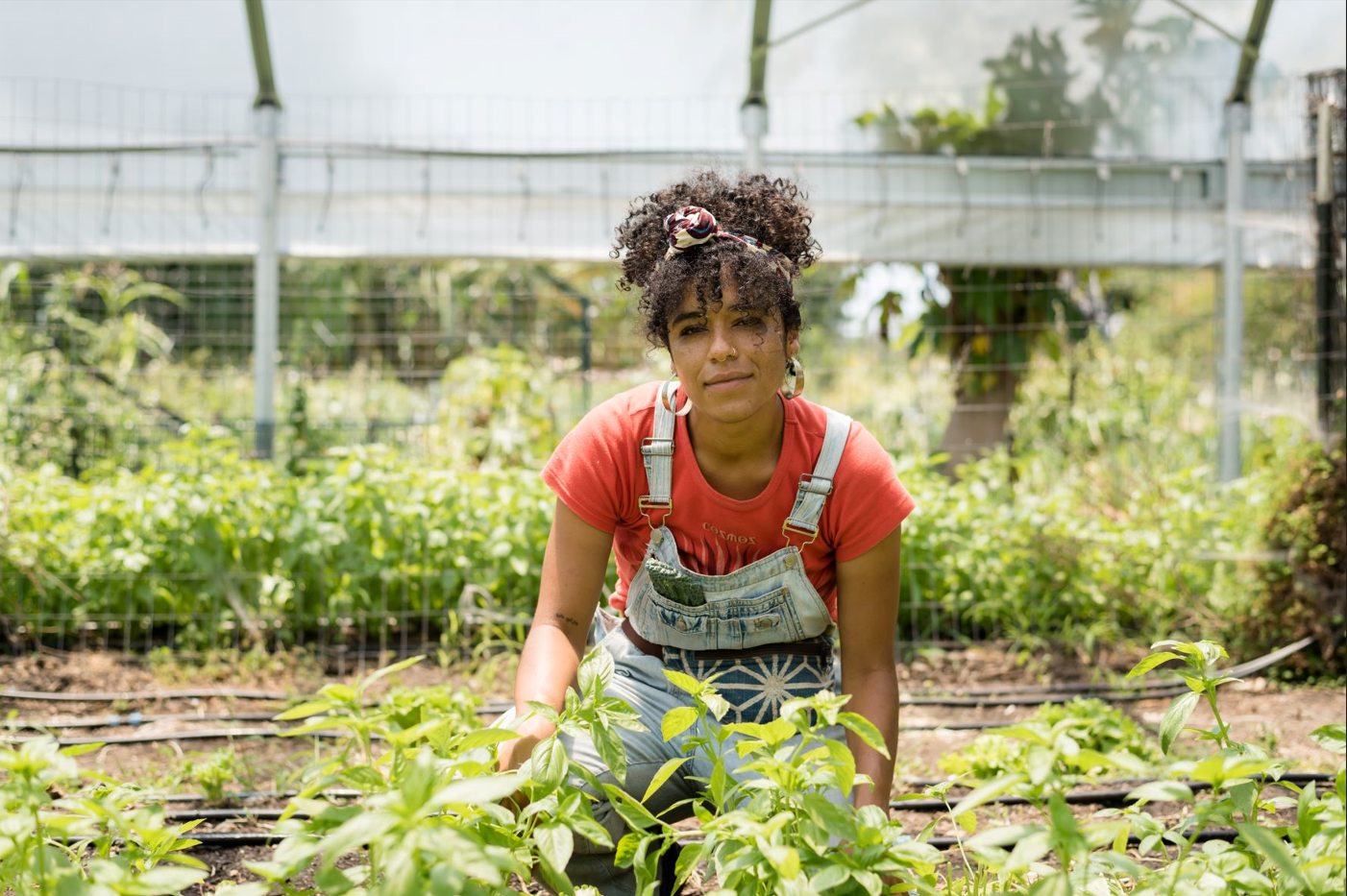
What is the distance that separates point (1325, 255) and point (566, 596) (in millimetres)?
2709

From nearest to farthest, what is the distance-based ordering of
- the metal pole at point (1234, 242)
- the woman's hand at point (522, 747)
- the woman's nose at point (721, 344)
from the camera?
the woman's hand at point (522, 747) < the woman's nose at point (721, 344) < the metal pole at point (1234, 242)

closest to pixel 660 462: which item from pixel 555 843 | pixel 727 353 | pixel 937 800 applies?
pixel 727 353

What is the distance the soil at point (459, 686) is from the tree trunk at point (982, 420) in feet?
4.24

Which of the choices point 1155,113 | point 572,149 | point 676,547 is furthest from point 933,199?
point 676,547

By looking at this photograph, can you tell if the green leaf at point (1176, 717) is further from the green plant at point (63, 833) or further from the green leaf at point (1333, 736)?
the green plant at point (63, 833)

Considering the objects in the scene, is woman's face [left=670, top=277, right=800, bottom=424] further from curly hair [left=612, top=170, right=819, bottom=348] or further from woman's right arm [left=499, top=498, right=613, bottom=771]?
woman's right arm [left=499, top=498, right=613, bottom=771]

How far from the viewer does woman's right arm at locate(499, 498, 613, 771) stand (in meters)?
1.71

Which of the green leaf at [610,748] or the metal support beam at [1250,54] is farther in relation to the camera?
the metal support beam at [1250,54]

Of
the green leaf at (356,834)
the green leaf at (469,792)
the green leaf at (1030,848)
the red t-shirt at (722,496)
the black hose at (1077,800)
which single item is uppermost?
the red t-shirt at (722,496)

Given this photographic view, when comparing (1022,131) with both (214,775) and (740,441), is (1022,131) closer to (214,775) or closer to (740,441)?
(740,441)

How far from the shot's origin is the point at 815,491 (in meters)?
1.79

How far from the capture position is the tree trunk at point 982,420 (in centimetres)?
468

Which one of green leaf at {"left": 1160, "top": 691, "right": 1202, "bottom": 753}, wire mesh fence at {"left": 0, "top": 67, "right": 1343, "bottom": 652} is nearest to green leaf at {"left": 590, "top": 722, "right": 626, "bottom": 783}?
green leaf at {"left": 1160, "top": 691, "right": 1202, "bottom": 753}

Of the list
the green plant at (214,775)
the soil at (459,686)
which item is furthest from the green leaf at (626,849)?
the green plant at (214,775)
